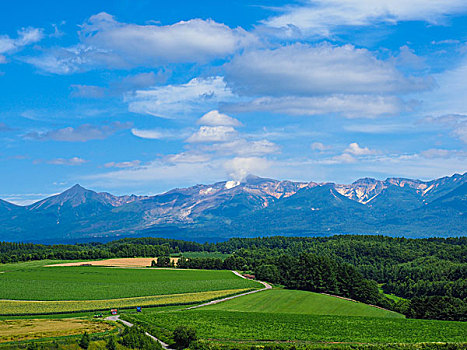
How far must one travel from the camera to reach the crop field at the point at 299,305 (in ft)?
317

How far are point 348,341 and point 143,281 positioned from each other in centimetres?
8628

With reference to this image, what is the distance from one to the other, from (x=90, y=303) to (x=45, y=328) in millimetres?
31814

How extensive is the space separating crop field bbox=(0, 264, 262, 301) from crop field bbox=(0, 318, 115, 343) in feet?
105

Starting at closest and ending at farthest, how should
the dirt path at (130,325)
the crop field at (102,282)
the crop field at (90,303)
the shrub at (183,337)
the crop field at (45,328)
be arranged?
the shrub at (183,337) < the dirt path at (130,325) < the crop field at (45,328) < the crop field at (90,303) < the crop field at (102,282)

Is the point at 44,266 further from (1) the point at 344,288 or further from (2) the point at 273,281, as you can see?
(1) the point at 344,288

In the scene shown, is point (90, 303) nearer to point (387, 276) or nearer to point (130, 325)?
point (130, 325)

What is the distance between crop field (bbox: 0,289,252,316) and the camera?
91.9m

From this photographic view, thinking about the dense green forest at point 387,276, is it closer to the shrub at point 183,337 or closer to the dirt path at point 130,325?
the shrub at point 183,337

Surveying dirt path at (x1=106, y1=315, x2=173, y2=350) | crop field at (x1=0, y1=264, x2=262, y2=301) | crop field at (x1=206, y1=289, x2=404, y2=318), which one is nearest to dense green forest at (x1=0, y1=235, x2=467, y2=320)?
crop field at (x1=206, y1=289, x2=404, y2=318)

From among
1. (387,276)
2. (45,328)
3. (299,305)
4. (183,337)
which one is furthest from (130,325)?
(387,276)

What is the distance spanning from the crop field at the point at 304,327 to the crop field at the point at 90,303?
1675cm

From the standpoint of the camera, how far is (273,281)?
488 ft

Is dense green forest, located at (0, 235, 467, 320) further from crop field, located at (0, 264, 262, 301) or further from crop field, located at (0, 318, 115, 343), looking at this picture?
crop field, located at (0, 318, 115, 343)

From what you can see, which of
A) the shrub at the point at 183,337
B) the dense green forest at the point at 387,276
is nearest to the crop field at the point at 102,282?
the dense green forest at the point at 387,276
